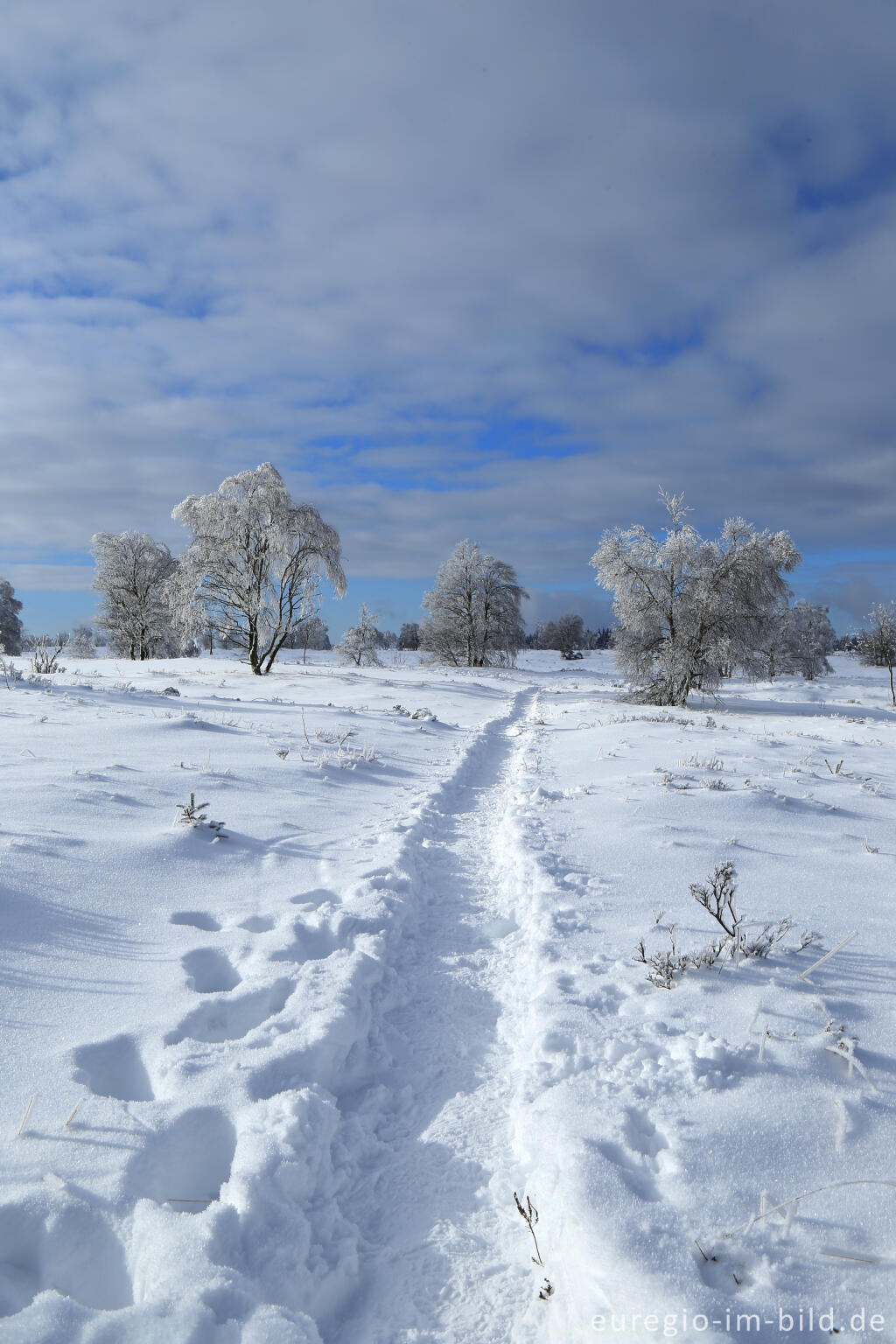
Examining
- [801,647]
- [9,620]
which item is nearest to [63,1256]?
[9,620]

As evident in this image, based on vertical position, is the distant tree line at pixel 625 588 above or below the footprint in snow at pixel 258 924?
above

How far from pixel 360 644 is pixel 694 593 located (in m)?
32.6

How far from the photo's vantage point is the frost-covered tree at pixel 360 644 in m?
51.0

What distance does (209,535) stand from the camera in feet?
85.8

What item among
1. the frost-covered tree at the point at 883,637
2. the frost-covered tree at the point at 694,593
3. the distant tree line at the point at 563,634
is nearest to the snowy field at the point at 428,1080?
the frost-covered tree at the point at 694,593

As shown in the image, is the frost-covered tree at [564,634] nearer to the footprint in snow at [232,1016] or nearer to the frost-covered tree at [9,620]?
the frost-covered tree at [9,620]

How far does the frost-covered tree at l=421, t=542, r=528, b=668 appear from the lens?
48312mm

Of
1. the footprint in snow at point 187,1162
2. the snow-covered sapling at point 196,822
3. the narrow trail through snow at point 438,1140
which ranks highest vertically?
the snow-covered sapling at point 196,822

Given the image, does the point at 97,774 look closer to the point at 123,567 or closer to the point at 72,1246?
the point at 72,1246

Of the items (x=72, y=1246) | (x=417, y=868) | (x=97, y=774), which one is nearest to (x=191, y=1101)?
(x=72, y=1246)

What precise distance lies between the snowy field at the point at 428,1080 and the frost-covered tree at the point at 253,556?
70.3 ft

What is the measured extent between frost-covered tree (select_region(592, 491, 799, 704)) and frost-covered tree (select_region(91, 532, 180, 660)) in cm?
2953

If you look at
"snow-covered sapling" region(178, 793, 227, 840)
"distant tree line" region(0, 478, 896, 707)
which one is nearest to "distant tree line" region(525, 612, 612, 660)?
"distant tree line" region(0, 478, 896, 707)

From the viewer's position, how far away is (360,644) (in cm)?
5106
